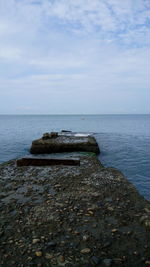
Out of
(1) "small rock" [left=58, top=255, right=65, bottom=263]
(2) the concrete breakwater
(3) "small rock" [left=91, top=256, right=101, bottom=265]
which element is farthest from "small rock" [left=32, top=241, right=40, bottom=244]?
(3) "small rock" [left=91, top=256, right=101, bottom=265]

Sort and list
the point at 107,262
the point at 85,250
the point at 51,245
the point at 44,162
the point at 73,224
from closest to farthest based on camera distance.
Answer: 1. the point at 107,262
2. the point at 85,250
3. the point at 51,245
4. the point at 73,224
5. the point at 44,162

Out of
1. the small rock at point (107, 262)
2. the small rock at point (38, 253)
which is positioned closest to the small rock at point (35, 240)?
the small rock at point (38, 253)

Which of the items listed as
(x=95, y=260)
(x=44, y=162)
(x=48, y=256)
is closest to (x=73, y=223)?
(x=48, y=256)

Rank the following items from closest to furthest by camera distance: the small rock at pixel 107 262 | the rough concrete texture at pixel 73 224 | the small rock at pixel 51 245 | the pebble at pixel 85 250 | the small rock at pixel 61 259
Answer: the small rock at pixel 107 262
the small rock at pixel 61 259
the rough concrete texture at pixel 73 224
the pebble at pixel 85 250
the small rock at pixel 51 245

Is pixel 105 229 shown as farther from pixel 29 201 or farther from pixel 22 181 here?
pixel 22 181

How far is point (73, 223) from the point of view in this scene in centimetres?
656

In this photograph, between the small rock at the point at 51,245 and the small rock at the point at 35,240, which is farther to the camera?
the small rock at the point at 35,240

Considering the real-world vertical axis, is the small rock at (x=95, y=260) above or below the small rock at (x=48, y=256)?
above

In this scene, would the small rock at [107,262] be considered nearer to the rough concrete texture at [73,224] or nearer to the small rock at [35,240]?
the rough concrete texture at [73,224]

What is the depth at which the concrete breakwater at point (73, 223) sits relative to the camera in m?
4.99

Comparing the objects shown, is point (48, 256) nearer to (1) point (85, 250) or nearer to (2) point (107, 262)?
(1) point (85, 250)

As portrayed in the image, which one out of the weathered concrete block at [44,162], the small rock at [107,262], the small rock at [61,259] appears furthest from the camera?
the weathered concrete block at [44,162]

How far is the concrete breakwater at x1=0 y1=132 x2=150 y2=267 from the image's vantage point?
499cm

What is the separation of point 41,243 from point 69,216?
1713 millimetres
